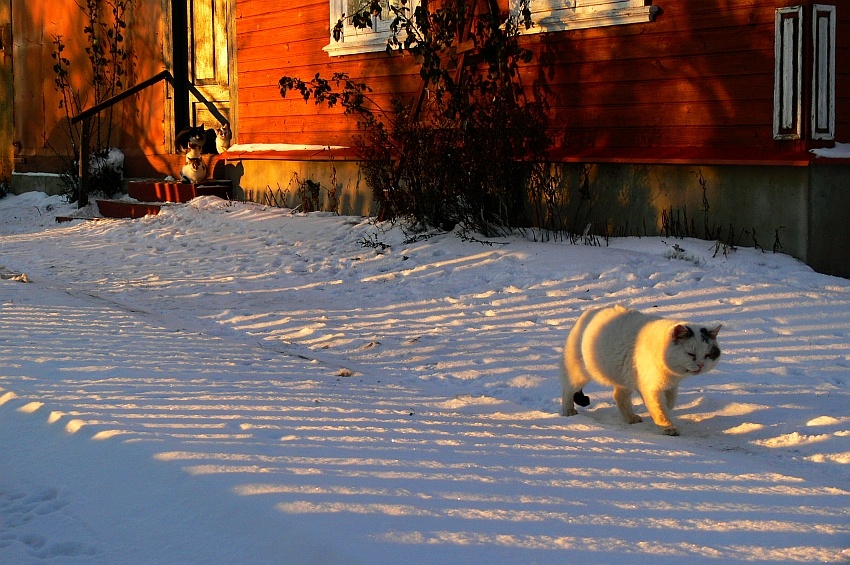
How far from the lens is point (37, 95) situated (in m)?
19.9

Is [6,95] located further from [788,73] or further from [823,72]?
[823,72]

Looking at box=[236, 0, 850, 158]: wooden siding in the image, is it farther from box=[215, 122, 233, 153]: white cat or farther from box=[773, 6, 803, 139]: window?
box=[215, 122, 233, 153]: white cat

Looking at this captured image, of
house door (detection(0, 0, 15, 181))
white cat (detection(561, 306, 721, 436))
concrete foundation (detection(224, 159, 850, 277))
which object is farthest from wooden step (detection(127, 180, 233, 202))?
white cat (detection(561, 306, 721, 436))

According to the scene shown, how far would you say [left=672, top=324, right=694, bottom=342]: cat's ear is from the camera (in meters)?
4.73

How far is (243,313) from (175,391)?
2664mm

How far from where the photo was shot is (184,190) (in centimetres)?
1470

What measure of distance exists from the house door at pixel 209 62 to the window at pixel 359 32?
113 inches

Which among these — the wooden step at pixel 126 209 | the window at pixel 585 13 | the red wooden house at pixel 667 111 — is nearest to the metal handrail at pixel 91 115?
the wooden step at pixel 126 209

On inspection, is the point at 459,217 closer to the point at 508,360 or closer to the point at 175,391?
the point at 508,360

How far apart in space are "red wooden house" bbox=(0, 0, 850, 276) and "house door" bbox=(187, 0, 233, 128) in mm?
1951

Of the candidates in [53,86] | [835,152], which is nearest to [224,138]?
[53,86]

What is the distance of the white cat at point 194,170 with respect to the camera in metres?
14.7

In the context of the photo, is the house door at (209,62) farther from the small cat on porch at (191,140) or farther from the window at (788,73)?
the window at (788,73)

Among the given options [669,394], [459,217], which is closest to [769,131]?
[459,217]
